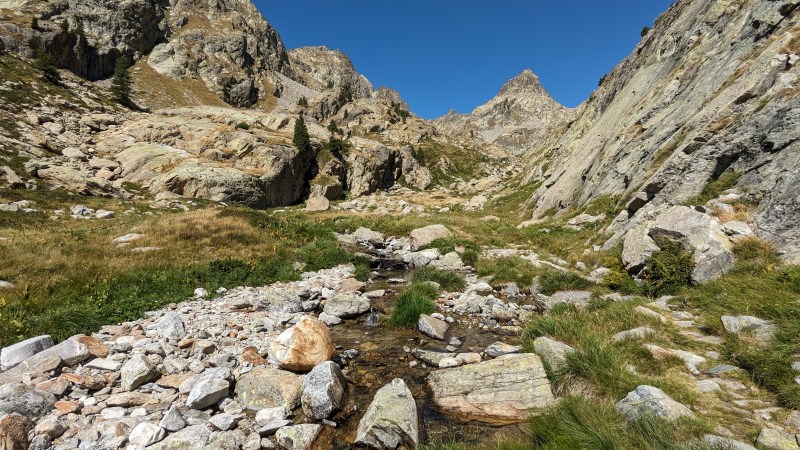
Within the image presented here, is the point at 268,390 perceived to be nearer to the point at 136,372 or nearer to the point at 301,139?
the point at 136,372

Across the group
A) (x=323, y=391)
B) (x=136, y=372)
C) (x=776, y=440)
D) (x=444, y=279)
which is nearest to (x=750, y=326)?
(x=776, y=440)

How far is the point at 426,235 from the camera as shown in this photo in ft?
Result: 76.6

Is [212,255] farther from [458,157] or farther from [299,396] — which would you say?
[458,157]

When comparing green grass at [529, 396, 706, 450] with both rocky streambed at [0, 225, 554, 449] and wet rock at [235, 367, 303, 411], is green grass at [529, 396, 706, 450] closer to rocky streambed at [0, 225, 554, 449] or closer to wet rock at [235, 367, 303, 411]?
rocky streambed at [0, 225, 554, 449]

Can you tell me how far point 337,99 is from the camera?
135 metres

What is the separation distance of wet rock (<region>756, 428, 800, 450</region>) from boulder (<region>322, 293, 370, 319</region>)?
9489 millimetres

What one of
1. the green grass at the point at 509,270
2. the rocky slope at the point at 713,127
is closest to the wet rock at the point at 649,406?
the rocky slope at the point at 713,127

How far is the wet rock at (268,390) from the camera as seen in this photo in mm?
6441

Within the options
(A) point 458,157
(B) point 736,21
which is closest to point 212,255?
(B) point 736,21

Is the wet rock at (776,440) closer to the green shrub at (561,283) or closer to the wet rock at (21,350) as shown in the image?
the green shrub at (561,283)

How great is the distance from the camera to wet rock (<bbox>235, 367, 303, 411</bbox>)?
6441 millimetres

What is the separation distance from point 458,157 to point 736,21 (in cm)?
10229

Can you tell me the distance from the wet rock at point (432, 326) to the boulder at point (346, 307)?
7.73ft

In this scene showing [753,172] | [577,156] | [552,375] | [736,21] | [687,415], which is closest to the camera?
[687,415]
